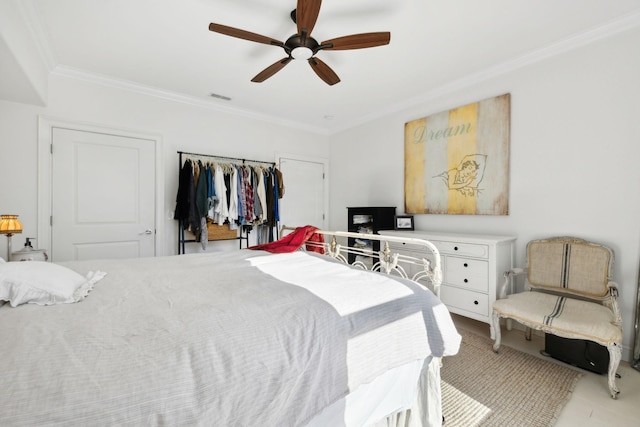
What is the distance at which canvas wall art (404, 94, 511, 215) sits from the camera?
2754 millimetres

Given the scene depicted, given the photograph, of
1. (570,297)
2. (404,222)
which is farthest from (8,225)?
(570,297)

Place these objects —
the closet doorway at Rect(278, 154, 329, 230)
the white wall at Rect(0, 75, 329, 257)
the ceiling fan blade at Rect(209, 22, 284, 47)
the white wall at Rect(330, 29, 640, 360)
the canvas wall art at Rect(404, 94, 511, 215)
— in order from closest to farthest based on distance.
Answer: the ceiling fan blade at Rect(209, 22, 284, 47), the white wall at Rect(330, 29, 640, 360), the white wall at Rect(0, 75, 329, 257), the canvas wall art at Rect(404, 94, 511, 215), the closet doorway at Rect(278, 154, 329, 230)

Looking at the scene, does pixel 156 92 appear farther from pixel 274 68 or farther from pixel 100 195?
pixel 274 68

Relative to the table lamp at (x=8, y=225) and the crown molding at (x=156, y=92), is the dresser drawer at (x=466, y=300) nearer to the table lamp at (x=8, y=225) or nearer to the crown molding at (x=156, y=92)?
the crown molding at (x=156, y=92)

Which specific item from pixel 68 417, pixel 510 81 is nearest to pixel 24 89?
pixel 68 417

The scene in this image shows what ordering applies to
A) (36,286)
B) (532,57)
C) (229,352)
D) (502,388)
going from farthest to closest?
(532,57), (502,388), (36,286), (229,352)

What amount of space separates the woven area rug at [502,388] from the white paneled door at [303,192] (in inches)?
111

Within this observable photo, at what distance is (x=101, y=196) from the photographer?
2996 millimetres

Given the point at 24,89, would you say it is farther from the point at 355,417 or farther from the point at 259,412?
the point at 355,417

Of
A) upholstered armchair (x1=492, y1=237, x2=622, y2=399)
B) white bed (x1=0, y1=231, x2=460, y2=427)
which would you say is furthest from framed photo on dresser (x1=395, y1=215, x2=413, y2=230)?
white bed (x1=0, y1=231, x2=460, y2=427)

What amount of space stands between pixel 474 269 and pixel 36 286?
9.36 feet

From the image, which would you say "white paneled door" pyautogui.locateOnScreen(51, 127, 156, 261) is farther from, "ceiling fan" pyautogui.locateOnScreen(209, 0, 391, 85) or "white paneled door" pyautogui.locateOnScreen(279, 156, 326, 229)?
"ceiling fan" pyautogui.locateOnScreen(209, 0, 391, 85)

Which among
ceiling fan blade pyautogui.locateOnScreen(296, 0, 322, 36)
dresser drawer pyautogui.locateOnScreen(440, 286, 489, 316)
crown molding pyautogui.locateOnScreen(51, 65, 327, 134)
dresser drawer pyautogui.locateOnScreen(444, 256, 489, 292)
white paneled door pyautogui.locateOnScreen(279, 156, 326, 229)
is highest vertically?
crown molding pyautogui.locateOnScreen(51, 65, 327, 134)

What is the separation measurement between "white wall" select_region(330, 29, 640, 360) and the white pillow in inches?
126
